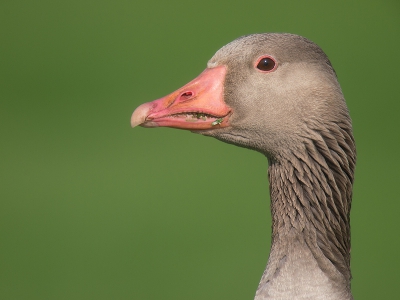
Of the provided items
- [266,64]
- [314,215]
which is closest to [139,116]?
[266,64]

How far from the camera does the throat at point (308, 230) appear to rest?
7.77 feet

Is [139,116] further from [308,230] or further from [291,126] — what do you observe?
[308,230]

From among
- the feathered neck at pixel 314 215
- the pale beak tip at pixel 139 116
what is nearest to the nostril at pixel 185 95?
the pale beak tip at pixel 139 116

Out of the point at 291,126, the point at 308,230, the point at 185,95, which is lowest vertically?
the point at 308,230

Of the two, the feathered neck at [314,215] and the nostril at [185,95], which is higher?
the nostril at [185,95]

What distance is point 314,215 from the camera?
2.45 m

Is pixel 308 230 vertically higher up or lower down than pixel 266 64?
lower down

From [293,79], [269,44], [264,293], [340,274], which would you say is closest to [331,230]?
[340,274]

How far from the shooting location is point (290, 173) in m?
2.44

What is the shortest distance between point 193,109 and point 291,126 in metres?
0.39

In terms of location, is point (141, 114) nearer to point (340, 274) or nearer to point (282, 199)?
point (282, 199)

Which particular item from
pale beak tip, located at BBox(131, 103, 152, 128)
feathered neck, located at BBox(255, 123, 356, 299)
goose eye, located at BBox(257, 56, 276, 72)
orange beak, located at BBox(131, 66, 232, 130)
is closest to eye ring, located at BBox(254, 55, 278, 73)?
goose eye, located at BBox(257, 56, 276, 72)

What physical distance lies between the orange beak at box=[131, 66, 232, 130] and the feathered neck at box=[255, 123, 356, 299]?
333mm

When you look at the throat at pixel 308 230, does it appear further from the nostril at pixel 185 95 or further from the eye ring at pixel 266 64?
the nostril at pixel 185 95
